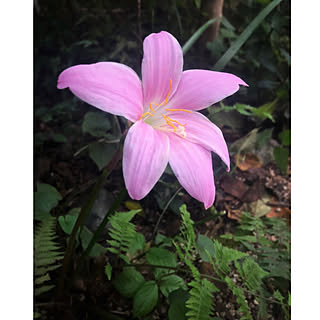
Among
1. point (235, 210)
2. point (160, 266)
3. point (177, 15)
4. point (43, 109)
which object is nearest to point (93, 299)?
point (160, 266)

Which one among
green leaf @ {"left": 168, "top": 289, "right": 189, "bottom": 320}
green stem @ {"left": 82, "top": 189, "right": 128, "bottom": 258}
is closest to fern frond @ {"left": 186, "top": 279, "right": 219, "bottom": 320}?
green leaf @ {"left": 168, "top": 289, "right": 189, "bottom": 320}

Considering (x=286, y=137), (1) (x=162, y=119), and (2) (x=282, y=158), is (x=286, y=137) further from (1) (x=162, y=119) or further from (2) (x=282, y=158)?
(1) (x=162, y=119)

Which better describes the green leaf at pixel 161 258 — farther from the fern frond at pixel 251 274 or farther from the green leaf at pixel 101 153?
the green leaf at pixel 101 153

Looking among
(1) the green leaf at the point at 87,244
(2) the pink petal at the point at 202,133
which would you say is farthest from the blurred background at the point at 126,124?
(2) the pink petal at the point at 202,133

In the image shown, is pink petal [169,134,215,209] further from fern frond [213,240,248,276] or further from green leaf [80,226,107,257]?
green leaf [80,226,107,257]

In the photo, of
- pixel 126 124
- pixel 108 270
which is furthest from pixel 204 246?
pixel 126 124

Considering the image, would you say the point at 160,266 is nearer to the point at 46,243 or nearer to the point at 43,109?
the point at 46,243
